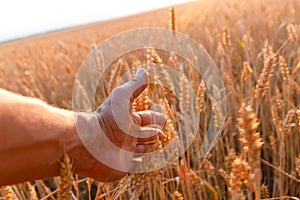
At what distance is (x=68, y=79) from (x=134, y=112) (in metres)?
2.24

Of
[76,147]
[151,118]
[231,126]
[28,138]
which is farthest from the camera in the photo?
[231,126]

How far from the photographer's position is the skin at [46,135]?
641mm

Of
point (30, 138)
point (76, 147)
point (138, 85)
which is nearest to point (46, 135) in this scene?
point (30, 138)

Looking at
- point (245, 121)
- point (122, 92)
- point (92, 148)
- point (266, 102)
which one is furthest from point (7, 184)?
point (266, 102)

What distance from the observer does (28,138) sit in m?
0.66

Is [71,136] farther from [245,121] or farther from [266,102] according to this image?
[266,102]

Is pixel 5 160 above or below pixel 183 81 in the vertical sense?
below

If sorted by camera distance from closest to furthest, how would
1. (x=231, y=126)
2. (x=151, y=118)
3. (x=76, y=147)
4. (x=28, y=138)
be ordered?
(x=28, y=138) → (x=76, y=147) → (x=151, y=118) → (x=231, y=126)

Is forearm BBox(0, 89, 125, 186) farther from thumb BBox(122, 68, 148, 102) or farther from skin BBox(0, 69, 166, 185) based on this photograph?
thumb BBox(122, 68, 148, 102)

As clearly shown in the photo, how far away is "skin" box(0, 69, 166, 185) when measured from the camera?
641 millimetres

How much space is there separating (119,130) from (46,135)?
0.28 metres

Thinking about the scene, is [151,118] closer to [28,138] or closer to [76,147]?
[76,147]

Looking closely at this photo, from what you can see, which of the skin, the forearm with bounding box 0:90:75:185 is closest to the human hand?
the skin

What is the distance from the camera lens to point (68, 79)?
309 cm
